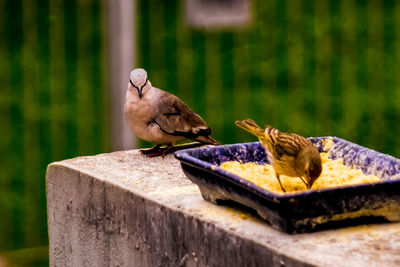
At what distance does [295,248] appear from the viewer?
232 cm

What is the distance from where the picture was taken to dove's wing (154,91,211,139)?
3.55 m

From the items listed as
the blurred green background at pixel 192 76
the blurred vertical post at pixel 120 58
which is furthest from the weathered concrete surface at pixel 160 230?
the blurred green background at pixel 192 76

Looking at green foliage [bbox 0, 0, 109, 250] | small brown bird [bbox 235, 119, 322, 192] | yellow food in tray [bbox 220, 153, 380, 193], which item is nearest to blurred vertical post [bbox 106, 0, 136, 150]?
green foliage [bbox 0, 0, 109, 250]

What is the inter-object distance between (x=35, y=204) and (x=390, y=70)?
3137 millimetres

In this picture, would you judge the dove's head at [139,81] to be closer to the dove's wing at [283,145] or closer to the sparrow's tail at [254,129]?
the sparrow's tail at [254,129]

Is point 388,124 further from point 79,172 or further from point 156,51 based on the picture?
point 79,172

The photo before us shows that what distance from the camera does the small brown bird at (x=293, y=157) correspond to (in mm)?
2547

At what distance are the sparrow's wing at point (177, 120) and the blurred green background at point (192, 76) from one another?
1003 mm

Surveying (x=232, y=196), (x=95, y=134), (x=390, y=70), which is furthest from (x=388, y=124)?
(x=232, y=196)

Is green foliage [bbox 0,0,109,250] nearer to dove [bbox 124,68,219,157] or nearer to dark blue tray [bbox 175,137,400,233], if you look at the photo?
dove [bbox 124,68,219,157]

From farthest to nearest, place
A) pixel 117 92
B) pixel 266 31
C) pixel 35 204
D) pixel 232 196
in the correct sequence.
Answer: pixel 266 31
pixel 35 204
pixel 117 92
pixel 232 196

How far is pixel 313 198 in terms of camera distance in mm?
2377

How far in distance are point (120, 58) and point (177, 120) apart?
37.0 inches

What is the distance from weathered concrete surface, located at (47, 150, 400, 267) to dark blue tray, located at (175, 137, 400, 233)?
0.03m
